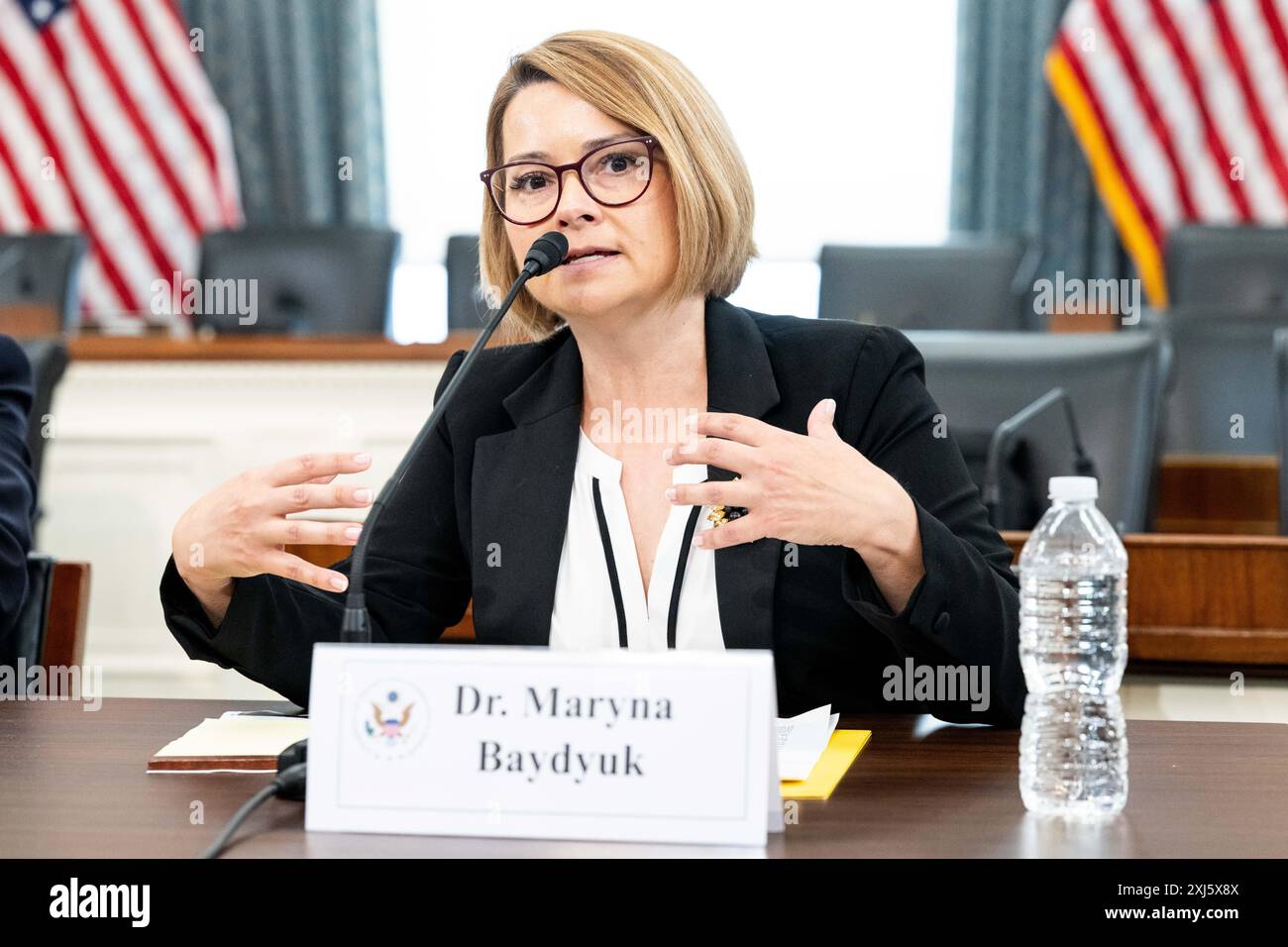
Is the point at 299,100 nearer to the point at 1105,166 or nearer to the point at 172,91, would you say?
the point at 172,91

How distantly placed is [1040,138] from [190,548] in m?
4.42

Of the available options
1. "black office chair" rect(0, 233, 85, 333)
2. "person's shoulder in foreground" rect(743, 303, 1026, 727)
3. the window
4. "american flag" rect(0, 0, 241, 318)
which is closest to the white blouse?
"person's shoulder in foreground" rect(743, 303, 1026, 727)

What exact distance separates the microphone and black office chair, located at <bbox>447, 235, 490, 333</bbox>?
239cm

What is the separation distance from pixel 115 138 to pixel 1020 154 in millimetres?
3187

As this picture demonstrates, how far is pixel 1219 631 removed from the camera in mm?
1781

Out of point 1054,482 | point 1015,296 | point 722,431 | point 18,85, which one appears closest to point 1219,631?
point 1054,482

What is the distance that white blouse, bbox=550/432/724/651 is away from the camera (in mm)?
1459

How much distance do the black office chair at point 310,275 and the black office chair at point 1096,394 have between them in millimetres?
2208

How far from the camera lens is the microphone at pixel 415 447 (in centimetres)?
108

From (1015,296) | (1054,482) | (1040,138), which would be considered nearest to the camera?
(1054,482)

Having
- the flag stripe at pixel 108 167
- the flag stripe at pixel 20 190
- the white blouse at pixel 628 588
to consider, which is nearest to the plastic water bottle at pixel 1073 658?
the white blouse at pixel 628 588

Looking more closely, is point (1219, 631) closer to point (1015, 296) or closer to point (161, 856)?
point (161, 856)

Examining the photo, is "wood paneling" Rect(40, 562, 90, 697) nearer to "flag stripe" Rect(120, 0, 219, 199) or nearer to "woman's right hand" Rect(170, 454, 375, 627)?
"woman's right hand" Rect(170, 454, 375, 627)

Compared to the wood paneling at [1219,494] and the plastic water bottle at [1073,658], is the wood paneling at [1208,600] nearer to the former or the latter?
the plastic water bottle at [1073,658]
